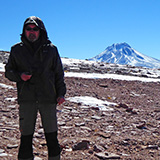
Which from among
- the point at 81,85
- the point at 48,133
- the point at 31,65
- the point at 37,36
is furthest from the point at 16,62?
the point at 81,85

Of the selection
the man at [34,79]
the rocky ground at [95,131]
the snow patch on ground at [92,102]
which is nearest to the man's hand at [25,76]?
the man at [34,79]

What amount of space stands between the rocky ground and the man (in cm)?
130

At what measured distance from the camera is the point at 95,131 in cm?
690

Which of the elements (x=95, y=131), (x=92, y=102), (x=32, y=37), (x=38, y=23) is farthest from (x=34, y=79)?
(x=92, y=102)

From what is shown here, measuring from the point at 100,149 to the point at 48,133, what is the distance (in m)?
2.10

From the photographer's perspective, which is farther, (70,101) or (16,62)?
(70,101)

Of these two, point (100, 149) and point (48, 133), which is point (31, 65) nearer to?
point (48, 133)

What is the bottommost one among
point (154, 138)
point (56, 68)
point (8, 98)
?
point (154, 138)

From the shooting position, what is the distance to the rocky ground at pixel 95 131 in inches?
211

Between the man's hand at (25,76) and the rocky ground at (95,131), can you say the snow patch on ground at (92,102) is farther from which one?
the man's hand at (25,76)

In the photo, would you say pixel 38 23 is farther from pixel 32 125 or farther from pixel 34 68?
pixel 32 125

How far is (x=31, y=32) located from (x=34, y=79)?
0.73 meters

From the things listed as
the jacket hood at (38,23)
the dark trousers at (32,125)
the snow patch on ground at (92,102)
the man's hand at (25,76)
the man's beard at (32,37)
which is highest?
the jacket hood at (38,23)

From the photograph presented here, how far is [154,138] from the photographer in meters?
6.64
